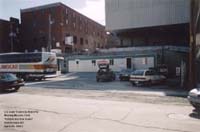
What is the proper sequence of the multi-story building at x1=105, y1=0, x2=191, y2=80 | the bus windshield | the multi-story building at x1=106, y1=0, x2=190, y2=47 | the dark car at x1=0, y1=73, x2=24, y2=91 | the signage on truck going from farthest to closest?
1. the multi-story building at x1=106, y1=0, x2=190, y2=47
2. the multi-story building at x1=105, y1=0, x2=191, y2=80
3. the signage on truck
4. the bus windshield
5. the dark car at x1=0, y1=73, x2=24, y2=91

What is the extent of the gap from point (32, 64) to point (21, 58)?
2.32m

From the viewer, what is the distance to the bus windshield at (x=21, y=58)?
28.6 metres

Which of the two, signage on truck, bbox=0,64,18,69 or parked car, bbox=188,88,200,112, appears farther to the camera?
signage on truck, bbox=0,64,18,69

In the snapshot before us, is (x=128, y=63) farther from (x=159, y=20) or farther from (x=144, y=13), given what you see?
(x=144, y=13)

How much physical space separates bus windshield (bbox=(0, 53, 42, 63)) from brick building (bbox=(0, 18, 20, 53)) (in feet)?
83.5

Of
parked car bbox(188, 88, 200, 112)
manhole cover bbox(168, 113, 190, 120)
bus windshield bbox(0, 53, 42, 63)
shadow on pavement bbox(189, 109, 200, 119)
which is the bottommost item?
shadow on pavement bbox(189, 109, 200, 119)

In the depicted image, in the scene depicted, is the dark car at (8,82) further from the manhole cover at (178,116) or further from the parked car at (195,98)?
the parked car at (195,98)

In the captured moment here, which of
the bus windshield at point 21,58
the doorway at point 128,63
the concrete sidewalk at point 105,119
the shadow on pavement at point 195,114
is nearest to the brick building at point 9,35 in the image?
the bus windshield at point 21,58

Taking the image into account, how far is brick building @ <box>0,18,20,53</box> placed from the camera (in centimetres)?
5581

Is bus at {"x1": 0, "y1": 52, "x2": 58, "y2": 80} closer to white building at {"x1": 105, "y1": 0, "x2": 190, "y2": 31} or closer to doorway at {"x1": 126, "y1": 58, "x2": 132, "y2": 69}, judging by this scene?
doorway at {"x1": 126, "y1": 58, "x2": 132, "y2": 69}

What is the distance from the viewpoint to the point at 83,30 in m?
66.2

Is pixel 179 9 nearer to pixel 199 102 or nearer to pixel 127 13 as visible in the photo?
pixel 127 13

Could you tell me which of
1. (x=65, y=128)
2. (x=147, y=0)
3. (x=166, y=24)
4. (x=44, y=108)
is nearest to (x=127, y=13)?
(x=147, y=0)

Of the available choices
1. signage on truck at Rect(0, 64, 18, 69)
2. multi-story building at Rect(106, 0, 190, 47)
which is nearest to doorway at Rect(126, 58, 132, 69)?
multi-story building at Rect(106, 0, 190, 47)
